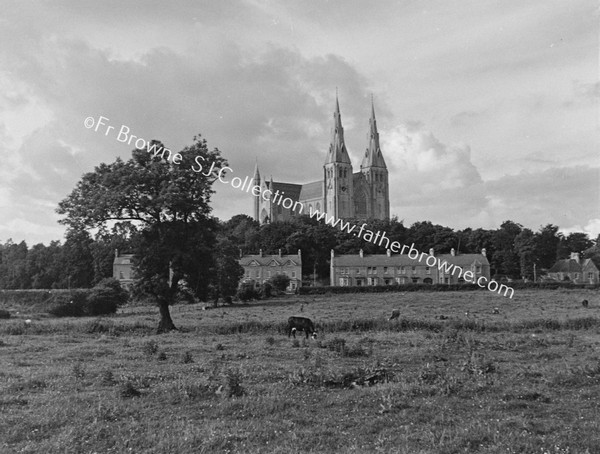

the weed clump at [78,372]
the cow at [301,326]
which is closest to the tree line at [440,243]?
the cow at [301,326]

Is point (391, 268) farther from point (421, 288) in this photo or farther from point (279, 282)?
point (279, 282)

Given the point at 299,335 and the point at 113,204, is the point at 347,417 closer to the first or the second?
the point at 299,335

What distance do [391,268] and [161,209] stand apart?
77.8 m

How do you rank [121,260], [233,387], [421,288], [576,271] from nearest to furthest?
[233,387] < [421,288] < [121,260] < [576,271]

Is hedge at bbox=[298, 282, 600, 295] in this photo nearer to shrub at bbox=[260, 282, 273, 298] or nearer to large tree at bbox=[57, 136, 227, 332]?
shrub at bbox=[260, 282, 273, 298]

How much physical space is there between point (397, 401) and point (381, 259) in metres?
93.2

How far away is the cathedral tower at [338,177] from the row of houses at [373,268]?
2972 inches

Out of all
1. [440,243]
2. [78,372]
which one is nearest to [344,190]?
[440,243]

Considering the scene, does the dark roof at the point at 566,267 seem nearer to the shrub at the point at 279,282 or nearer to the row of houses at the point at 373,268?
the row of houses at the point at 373,268

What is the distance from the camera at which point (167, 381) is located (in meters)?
14.5

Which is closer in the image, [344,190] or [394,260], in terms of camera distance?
[394,260]

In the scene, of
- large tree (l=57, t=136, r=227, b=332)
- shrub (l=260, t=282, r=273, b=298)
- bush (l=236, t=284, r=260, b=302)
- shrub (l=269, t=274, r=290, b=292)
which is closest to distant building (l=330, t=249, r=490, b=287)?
shrub (l=269, t=274, r=290, b=292)

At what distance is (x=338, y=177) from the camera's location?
187 m

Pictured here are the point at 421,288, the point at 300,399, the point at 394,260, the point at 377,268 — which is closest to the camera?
the point at 300,399
